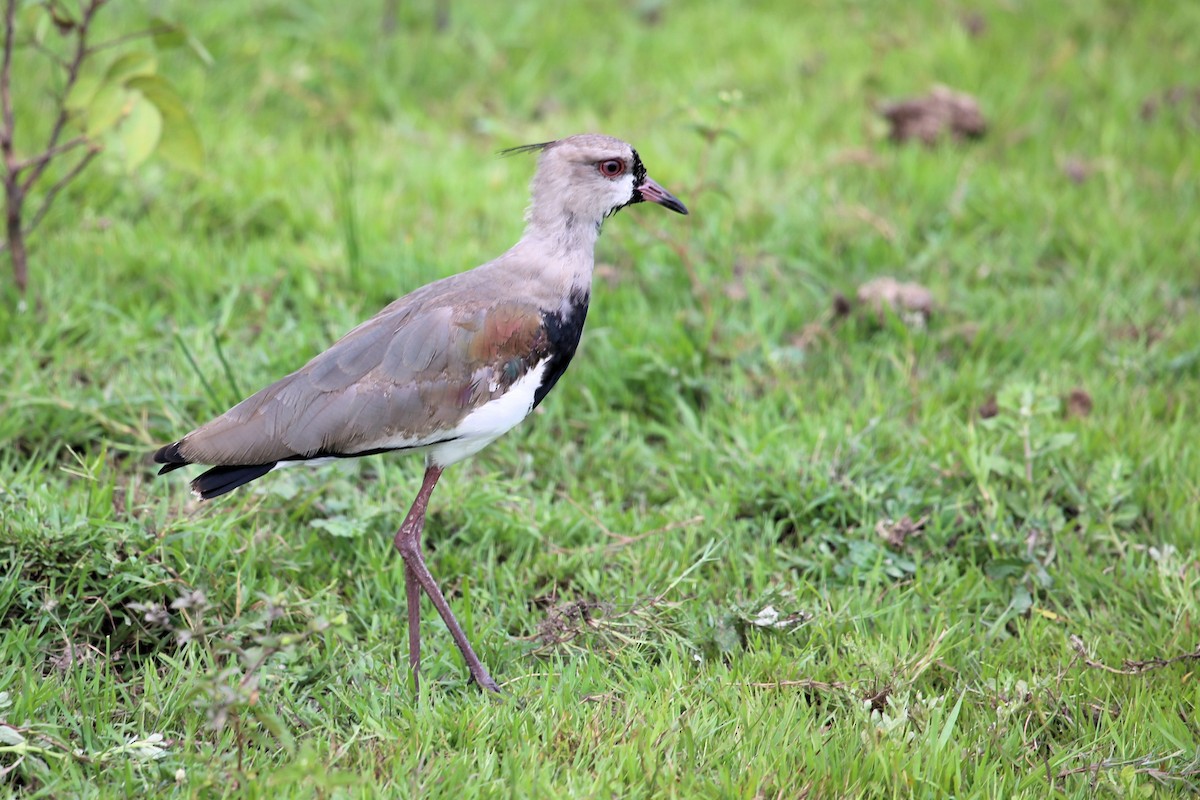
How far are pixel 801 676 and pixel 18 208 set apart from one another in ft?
11.7

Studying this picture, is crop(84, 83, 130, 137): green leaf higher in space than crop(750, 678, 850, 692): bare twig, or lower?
higher

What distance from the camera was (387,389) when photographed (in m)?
3.67

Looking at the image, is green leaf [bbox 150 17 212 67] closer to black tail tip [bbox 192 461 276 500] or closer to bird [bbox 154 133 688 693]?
bird [bbox 154 133 688 693]

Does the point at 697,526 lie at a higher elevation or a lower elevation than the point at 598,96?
lower

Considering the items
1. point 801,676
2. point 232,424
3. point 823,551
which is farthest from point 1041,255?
point 232,424

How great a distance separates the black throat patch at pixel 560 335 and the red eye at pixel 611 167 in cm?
39

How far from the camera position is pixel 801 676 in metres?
3.62

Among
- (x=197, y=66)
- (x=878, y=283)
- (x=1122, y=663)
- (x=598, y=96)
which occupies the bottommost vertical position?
(x=1122, y=663)

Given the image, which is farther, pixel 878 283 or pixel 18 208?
pixel 878 283

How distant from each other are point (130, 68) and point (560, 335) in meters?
2.17

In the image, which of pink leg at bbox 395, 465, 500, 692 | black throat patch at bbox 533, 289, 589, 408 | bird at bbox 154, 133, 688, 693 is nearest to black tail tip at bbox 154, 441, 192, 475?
bird at bbox 154, 133, 688, 693

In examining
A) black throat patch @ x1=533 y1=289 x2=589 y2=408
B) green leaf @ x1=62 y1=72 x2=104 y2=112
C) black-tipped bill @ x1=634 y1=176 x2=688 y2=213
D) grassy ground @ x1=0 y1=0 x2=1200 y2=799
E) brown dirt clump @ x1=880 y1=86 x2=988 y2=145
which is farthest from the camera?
brown dirt clump @ x1=880 y1=86 x2=988 y2=145

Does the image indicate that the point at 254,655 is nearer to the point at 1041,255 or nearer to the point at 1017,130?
the point at 1041,255

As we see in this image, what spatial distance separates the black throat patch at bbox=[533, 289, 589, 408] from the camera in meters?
3.80
